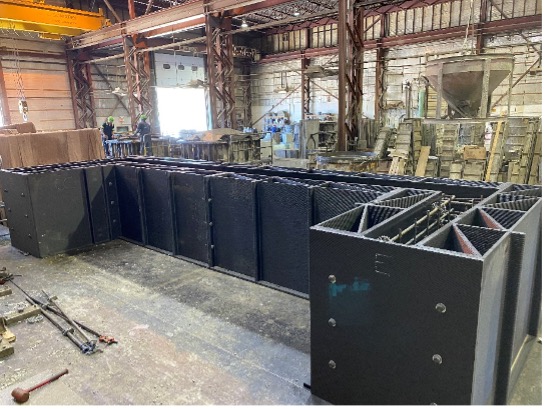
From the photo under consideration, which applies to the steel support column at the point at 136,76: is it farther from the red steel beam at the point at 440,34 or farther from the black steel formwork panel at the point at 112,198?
the black steel formwork panel at the point at 112,198

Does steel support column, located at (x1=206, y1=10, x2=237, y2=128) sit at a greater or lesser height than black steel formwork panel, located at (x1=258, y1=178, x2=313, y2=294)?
greater

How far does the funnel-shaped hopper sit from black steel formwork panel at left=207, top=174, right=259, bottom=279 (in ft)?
8.96

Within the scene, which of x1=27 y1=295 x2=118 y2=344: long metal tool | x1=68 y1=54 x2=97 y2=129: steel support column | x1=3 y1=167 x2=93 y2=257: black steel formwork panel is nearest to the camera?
x1=27 y1=295 x2=118 y2=344: long metal tool

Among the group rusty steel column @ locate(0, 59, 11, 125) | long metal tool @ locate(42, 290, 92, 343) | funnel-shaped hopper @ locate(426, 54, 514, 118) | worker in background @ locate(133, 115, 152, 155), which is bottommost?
long metal tool @ locate(42, 290, 92, 343)

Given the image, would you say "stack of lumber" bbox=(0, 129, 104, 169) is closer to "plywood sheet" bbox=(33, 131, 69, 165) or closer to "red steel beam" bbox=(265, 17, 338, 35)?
"plywood sheet" bbox=(33, 131, 69, 165)

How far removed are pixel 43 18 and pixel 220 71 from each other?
701 centimetres

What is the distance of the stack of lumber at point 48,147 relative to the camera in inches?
306

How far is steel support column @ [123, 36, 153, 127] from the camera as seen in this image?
17581 millimetres

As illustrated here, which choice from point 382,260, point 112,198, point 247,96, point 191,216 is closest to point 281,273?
point 191,216

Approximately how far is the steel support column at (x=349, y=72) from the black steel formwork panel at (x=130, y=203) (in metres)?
6.10

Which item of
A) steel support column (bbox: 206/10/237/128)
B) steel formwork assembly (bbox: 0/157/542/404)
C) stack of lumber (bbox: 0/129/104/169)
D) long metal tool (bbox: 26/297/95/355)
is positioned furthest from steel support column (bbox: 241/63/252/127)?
long metal tool (bbox: 26/297/95/355)

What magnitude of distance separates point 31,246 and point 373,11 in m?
21.2

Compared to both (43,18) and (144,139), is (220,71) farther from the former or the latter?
(43,18)

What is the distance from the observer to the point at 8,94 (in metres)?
19.0
